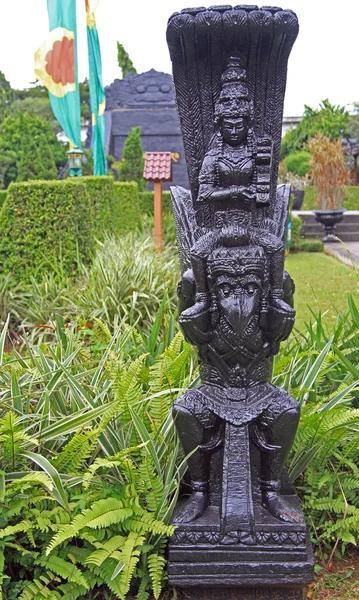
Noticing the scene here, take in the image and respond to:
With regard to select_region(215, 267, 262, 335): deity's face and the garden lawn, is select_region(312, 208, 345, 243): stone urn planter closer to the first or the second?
the garden lawn

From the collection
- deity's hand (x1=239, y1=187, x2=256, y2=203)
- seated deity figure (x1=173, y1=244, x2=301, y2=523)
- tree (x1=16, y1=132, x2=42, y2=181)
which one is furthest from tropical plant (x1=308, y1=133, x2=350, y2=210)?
seated deity figure (x1=173, y1=244, x2=301, y2=523)

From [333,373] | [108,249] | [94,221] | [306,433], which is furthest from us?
[94,221]

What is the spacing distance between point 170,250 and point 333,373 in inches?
204

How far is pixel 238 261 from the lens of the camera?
226cm

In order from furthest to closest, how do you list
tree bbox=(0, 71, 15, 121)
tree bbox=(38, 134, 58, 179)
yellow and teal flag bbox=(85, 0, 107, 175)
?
1. tree bbox=(0, 71, 15, 121)
2. tree bbox=(38, 134, 58, 179)
3. yellow and teal flag bbox=(85, 0, 107, 175)

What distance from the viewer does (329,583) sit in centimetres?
243

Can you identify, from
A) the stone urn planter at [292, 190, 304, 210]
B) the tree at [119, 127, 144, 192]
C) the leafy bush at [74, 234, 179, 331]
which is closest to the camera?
the leafy bush at [74, 234, 179, 331]

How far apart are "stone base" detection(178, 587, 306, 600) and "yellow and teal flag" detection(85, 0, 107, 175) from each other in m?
11.7

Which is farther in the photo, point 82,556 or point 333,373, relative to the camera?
point 333,373

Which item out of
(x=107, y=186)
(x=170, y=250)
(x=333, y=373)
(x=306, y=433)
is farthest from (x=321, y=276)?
(x=306, y=433)

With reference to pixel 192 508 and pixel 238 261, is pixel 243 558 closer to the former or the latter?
pixel 192 508

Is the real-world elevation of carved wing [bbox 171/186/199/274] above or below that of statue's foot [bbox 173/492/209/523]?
above

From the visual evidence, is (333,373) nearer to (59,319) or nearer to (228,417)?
(228,417)

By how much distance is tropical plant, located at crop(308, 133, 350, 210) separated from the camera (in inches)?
582
